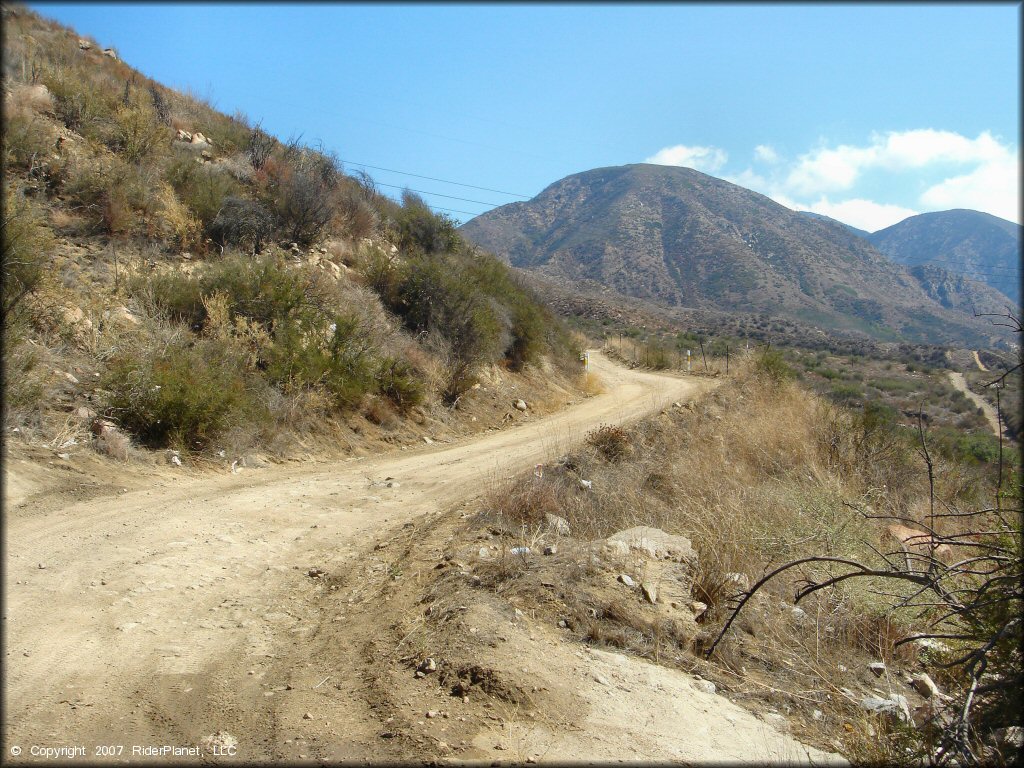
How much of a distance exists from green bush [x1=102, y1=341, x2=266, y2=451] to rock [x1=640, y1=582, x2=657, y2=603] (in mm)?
6883

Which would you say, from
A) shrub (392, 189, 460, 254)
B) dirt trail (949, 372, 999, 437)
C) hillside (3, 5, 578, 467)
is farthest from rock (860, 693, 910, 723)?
shrub (392, 189, 460, 254)

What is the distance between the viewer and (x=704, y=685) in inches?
179

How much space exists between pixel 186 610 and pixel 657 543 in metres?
4.46

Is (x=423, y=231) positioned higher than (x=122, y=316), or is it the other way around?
(x=423, y=231)

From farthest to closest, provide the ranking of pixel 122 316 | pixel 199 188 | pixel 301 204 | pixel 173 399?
pixel 301 204 → pixel 199 188 → pixel 122 316 → pixel 173 399

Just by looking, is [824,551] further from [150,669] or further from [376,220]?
[376,220]

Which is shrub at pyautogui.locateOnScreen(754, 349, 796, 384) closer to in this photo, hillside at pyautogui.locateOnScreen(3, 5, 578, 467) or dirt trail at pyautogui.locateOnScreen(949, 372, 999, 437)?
dirt trail at pyautogui.locateOnScreen(949, 372, 999, 437)

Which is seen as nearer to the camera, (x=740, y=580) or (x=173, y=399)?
(x=740, y=580)

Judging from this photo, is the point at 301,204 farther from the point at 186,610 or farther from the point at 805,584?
the point at 805,584

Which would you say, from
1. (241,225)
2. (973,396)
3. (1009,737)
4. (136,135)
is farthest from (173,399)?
(973,396)

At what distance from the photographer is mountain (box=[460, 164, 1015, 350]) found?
5353 centimetres

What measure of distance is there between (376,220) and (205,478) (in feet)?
45.2

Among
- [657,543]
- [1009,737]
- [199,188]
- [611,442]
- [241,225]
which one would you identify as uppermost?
[199,188]

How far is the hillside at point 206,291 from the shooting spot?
9.00m
